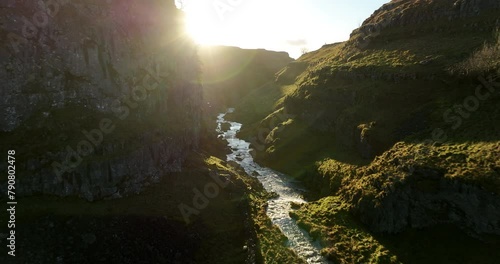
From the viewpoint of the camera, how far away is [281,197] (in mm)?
59375

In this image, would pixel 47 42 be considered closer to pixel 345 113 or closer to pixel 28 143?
pixel 28 143

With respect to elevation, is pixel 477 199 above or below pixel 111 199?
below

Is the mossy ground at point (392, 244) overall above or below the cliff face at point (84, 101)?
below

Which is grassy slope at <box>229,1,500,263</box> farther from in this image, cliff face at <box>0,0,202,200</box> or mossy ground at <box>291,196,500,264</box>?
cliff face at <box>0,0,202,200</box>

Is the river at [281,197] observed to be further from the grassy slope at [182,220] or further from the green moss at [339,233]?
the grassy slope at [182,220]

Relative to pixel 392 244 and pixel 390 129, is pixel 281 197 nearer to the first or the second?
pixel 392 244

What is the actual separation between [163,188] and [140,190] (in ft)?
12.1

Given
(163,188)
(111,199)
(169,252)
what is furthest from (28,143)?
(169,252)

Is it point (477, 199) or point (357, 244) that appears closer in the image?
point (477, 199)

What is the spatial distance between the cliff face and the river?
1810 cm

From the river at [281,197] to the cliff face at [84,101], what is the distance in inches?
713

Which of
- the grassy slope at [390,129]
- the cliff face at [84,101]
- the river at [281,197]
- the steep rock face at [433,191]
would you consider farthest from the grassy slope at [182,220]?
the steep rock face at [433,191]

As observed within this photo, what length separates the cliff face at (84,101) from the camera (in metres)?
40.4

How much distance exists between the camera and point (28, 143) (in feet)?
131
